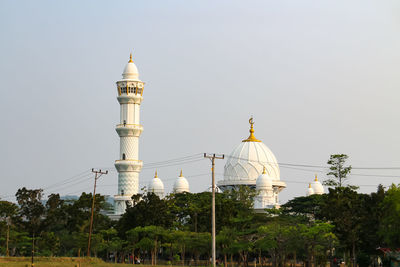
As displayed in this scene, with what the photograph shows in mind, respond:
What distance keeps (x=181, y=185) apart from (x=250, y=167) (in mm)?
11665

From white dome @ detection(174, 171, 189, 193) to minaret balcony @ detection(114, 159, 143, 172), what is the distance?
14015 mm

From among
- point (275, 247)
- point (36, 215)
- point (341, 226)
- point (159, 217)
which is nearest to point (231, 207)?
point (159, 217)

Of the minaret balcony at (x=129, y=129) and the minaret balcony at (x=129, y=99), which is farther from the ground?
the minaret balcony at (x=129, y=99)

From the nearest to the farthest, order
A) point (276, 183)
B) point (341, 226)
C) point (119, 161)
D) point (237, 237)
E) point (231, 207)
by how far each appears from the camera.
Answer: point (341, 226)
point (237, 237)
point (231, 207)
point (119, 161)
point (276, 183)

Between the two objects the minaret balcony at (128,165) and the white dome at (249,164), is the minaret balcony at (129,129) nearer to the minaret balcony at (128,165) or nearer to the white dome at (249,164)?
the minaret balcony at (128,165)

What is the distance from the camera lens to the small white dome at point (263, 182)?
320 feet

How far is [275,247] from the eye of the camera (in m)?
62.0

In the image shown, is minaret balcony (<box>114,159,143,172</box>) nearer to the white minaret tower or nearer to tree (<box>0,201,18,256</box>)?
the white minaret tower

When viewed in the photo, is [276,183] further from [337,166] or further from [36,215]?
[36,215]

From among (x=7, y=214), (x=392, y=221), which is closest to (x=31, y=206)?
(x=7, y=214)

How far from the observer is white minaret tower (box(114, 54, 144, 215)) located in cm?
9431

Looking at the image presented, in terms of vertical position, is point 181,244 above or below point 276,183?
below

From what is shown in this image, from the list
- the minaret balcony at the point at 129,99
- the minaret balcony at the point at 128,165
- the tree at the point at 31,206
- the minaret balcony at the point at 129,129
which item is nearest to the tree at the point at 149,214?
the tree at the point at 31,206

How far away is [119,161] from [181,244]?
29.2 m
